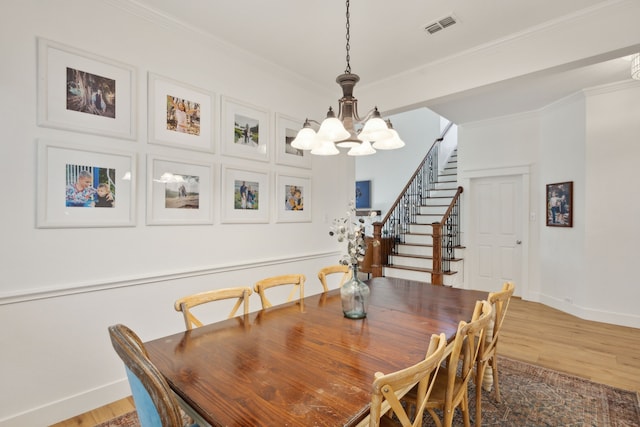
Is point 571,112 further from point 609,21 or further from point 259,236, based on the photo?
point 259,236

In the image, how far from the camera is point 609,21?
2301 mm

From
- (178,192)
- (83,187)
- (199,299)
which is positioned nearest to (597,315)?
(199,299)

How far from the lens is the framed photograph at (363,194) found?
8523mm

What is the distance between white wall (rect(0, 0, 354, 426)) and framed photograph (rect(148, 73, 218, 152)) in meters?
0.07

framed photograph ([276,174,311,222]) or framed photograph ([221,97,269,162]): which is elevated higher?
framed photograph ([221,97,269,162])

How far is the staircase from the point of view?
5.20m

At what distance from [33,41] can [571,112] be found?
5.79 meters

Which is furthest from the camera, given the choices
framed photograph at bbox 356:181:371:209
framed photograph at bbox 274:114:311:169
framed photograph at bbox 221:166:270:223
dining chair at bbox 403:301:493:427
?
framed photograph at bbox 356:181:371:209

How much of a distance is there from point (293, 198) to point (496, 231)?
12.4 ft

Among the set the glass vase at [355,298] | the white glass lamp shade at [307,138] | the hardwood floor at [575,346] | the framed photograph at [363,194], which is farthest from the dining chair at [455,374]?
the framed photograph at [363,194]

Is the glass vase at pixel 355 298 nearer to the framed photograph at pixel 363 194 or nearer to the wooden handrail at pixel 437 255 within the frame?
the wooden handrail at pixel 437 255

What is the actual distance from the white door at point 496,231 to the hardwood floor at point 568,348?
981mm

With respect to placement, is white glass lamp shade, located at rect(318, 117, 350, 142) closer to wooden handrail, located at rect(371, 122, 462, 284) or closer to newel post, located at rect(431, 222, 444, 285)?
wooden handrail, located at rect(371, 122, 462, 284)

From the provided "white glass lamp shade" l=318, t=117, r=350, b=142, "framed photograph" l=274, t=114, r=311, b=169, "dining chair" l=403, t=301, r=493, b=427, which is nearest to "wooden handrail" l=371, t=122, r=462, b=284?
"framed photograph" l=274, t=114, r=311, b=169
